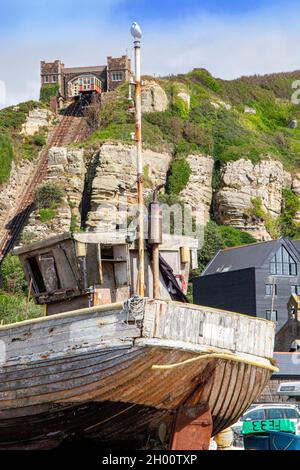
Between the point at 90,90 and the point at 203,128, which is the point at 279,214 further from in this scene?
the point at 90,90

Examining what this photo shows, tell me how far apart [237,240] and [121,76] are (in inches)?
1017

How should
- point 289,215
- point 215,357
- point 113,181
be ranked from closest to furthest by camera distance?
point 215,357
point 113,181
point 289,215

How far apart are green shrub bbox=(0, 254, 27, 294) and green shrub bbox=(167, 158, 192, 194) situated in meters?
19.5

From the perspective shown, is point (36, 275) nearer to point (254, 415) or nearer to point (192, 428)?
point (192, 428)

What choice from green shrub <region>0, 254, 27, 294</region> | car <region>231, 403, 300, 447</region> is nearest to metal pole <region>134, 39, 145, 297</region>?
car <region>231, 403, 300, 447</region>

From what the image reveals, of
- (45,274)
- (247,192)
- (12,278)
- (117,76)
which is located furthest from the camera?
(117,76)

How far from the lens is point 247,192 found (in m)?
77.1

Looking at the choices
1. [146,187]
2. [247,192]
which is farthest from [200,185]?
[146,187]

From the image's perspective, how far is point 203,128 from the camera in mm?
82688

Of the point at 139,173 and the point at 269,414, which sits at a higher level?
the point at 139,173

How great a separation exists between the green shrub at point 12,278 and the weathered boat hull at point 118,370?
40.7 m

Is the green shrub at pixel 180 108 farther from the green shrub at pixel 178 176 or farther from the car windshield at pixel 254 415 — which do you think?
the car windshield at pixel 254 415

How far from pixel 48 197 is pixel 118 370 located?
5423cm

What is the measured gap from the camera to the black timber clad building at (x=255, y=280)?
56781mm
